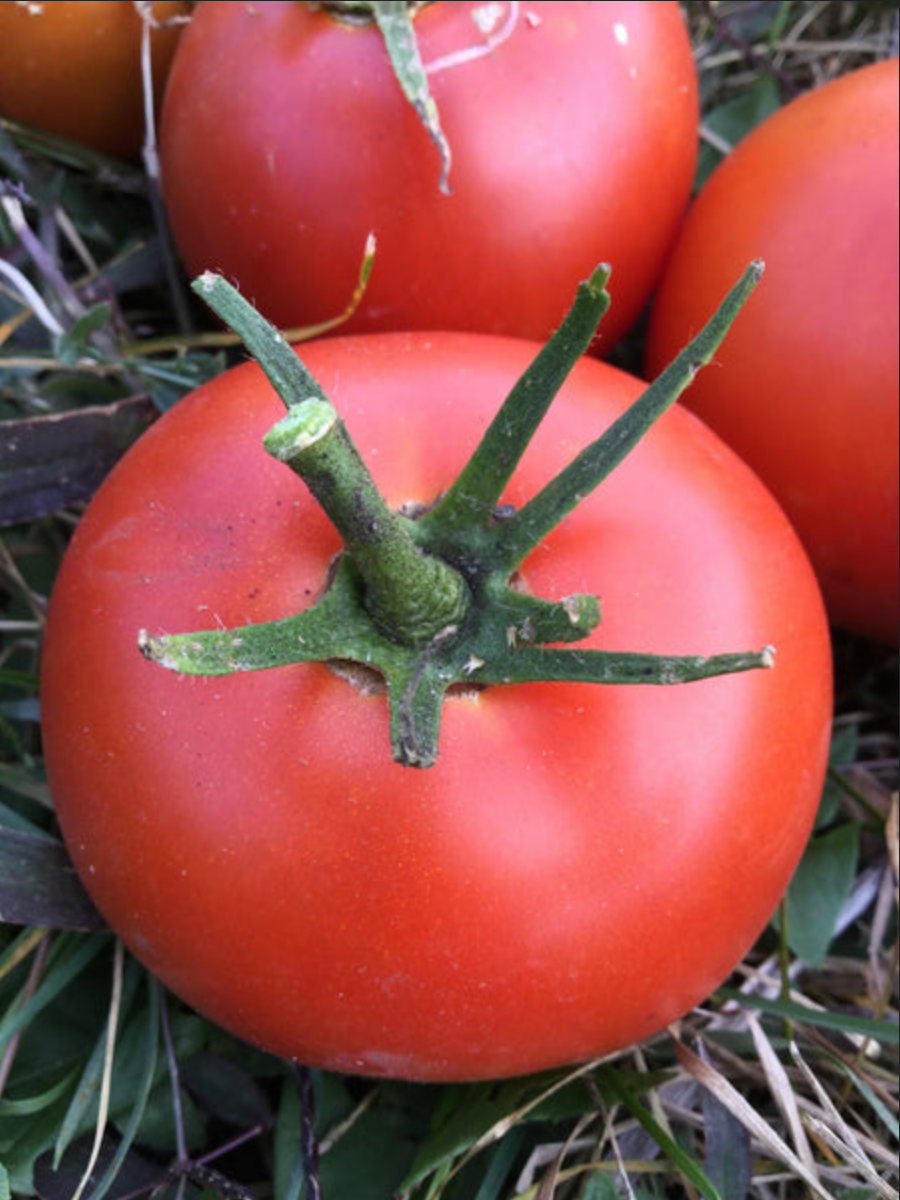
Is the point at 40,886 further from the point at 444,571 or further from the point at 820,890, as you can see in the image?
the point at 820,890

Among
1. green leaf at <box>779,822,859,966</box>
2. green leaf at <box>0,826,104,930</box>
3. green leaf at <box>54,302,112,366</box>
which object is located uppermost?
green leaf at <box>54,302,112,366</box>

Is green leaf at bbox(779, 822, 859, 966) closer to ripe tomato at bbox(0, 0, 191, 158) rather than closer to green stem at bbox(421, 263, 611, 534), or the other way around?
green stem at bbox(421, 263, 611, 534)

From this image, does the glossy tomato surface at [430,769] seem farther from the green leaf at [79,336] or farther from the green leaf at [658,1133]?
the green leaf at [79,336]

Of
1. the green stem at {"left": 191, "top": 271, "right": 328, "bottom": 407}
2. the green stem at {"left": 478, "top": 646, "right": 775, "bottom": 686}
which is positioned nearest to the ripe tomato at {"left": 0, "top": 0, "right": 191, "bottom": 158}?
the green stem at {"left": 191, "top": 271, "right": 328, "bottom": 407}

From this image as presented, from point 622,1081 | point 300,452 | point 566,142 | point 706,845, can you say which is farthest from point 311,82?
point 622,1081

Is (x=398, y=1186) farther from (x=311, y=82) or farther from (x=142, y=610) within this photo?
(x=311, y=82)

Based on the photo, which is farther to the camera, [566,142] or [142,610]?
[566,142]

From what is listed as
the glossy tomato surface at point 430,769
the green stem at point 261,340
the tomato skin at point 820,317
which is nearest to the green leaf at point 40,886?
the glossy tomato surface at point 430,769
